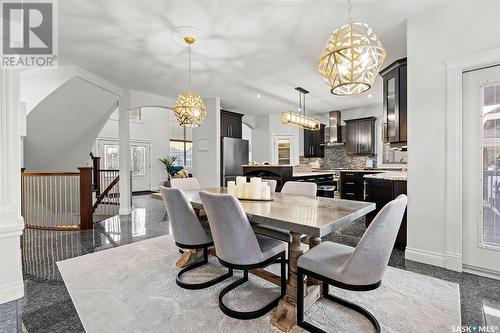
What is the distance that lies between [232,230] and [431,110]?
252 centimetres

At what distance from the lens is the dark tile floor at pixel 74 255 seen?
1.73 meters

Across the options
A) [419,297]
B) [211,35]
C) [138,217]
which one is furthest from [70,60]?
[419,297]

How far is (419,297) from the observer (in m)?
1.95

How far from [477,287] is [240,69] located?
404 centimetres

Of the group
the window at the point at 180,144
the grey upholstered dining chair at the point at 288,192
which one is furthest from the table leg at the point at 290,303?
the window at the point at 180,144

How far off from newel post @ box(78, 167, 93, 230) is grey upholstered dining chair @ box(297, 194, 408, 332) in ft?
13.0

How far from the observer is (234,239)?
1.60m

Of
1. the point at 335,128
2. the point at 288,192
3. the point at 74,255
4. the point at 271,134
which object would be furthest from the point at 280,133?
the point at 74,255

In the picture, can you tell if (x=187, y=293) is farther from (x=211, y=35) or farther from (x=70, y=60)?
(x=70, y=60)

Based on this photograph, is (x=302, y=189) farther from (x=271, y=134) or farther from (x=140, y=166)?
(x=140, y=166)

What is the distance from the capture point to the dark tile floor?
173 cm

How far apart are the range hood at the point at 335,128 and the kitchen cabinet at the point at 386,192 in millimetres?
3787
